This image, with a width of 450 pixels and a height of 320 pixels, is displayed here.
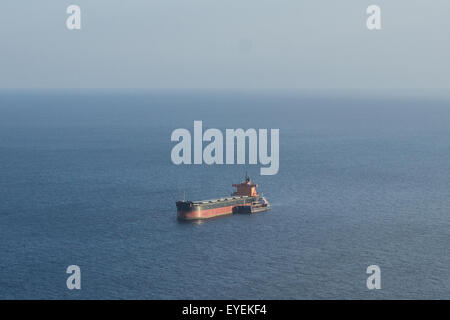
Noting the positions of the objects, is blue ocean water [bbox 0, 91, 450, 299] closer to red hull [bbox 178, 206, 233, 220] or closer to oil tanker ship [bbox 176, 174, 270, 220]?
red hull [bbox 178, 206, 233, 220]

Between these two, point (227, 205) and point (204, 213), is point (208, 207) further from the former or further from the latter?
point (227, 205)

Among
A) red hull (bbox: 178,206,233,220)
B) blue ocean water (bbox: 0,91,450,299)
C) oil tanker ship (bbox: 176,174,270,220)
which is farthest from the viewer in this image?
oil tanker ship (bbox: 176,174,270,220)

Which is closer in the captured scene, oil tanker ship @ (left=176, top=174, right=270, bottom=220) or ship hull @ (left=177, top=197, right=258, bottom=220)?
ship hull @ (left=177, top=197, right=258, bottom=220)

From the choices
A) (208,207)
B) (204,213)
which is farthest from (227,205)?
(204,213)

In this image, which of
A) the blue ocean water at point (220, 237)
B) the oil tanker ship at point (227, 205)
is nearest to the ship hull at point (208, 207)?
the oil tanker ship at point (227, 205)

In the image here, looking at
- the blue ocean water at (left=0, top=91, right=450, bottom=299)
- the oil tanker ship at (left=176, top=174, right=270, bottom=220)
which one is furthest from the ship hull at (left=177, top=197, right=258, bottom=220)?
the blue ocean water at (left=0, top=91, right=450, bottom=299)
